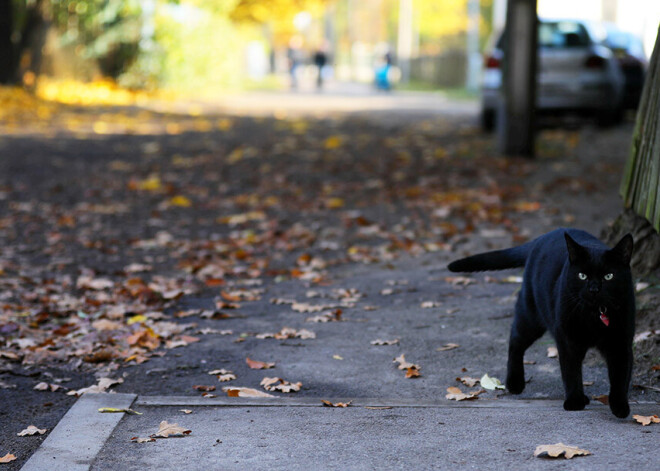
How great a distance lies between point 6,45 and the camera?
22.6m

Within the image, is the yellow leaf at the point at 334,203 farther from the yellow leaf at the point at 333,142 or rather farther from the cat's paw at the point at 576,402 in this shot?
the cat's paw at the point at 576,402

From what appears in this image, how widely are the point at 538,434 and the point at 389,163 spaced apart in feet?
32.4

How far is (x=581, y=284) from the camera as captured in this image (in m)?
4.02

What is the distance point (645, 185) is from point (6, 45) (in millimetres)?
19835

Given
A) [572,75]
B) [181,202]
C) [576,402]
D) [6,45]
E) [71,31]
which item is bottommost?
[181,202]

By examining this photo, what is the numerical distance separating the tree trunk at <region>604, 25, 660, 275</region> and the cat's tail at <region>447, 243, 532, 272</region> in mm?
1119

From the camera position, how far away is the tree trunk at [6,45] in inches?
888

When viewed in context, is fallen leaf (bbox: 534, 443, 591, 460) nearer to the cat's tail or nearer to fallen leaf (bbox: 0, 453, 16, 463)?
the cat's tail

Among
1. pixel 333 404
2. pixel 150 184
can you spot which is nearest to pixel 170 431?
pixel 333 404

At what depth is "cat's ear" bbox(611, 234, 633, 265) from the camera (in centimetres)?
396

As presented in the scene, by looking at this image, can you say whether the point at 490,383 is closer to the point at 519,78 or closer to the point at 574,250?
the point at 574,250

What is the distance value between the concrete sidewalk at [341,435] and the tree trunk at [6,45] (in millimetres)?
19687

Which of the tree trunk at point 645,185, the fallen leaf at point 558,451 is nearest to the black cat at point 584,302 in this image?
the fallen leaf at point 558,451

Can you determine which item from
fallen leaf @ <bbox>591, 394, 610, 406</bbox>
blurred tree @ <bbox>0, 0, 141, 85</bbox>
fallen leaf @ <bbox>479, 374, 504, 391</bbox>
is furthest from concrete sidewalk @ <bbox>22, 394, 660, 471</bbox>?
blurred tree @ <bbox>0, 0, 141, 85</bbox>
